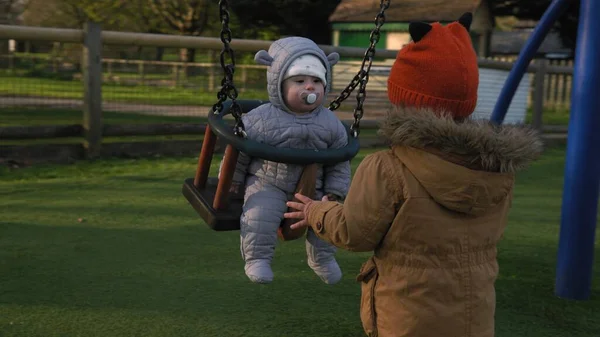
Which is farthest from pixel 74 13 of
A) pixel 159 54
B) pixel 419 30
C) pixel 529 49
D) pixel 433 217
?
pixel 433 217

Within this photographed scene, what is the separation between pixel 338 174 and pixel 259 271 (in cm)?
44

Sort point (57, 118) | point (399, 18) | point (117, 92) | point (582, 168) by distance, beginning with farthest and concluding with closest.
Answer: point (399, 18) → point (117, 92) → point (57, 118) → point (582, 168)

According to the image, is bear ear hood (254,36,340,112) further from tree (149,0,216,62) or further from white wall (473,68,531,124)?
tree (149,0,216,62)

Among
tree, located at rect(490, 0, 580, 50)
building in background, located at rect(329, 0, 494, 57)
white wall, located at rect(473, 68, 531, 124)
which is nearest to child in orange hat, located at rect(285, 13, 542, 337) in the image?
white wall, located at rect(473, 68, 531, 124)

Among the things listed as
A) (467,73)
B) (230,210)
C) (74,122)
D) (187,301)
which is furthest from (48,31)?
(467,73)

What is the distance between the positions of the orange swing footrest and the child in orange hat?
1.46ft

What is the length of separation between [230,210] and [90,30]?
5071 mm

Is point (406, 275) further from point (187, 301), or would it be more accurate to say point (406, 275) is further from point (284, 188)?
point (187, 301)

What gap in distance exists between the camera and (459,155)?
2.04 metres

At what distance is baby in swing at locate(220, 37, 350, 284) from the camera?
98.5 inches

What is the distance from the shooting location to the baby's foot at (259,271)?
2566 mm

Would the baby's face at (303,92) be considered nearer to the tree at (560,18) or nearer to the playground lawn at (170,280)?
the playground lawn at (170,280)

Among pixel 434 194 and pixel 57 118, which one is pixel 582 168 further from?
pixel 57 118

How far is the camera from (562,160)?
9.67 meters
